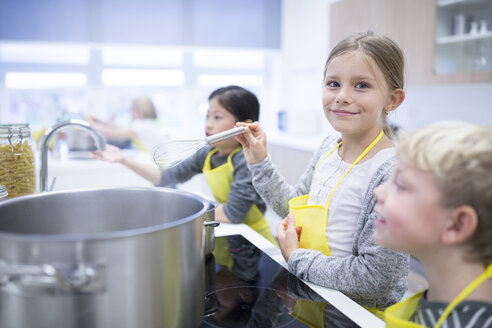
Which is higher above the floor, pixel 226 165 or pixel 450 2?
pixel 450 2

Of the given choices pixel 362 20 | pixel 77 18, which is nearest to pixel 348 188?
pixel 362 20

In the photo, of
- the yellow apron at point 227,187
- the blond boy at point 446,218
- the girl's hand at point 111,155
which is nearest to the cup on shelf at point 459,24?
the yellow apron at point 227,187

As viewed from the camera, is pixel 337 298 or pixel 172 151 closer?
pixel 337 298

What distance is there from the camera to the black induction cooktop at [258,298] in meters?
0.59

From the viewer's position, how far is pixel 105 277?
16.0 inches

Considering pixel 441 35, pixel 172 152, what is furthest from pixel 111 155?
pixel 441 35

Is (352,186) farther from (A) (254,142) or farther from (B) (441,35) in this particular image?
(B) (441,35)

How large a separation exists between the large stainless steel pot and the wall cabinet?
1.98 metres

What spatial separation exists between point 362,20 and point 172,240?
8.74ft

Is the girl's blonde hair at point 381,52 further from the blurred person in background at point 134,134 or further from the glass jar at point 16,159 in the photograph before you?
the blurred person in background at point 134,134

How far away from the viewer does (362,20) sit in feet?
9.05

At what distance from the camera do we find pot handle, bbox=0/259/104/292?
0.39m

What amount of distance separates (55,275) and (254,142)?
0.62 meters

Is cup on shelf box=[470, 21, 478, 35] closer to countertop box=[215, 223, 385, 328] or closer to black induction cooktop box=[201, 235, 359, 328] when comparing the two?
countertop box=[215, 223, 385, 328]
